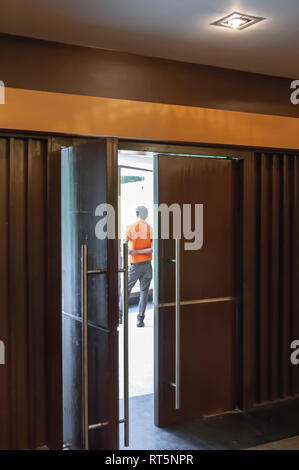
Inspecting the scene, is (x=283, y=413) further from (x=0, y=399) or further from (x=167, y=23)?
(x=167, y=23)

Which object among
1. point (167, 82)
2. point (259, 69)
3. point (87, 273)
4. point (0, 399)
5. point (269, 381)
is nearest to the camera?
point (87, 273)

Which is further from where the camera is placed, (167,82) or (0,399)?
(167,82)

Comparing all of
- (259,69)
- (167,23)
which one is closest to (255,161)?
(259,69)

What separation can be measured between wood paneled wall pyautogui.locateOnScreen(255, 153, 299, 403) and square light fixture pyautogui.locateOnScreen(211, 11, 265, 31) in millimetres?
1097

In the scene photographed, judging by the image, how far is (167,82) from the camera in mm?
3111

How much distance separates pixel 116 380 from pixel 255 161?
1831 mm

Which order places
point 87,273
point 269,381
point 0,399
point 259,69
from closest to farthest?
point 87,273, point 0,399, point 259,69, point 269,381

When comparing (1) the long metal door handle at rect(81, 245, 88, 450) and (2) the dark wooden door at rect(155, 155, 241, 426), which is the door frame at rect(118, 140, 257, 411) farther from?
(1) the long metal door handle at rect(81, 245, 88, 450)

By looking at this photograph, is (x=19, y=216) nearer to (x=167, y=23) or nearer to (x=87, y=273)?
(x=87, y=273)

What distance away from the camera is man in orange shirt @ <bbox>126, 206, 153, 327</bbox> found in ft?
18.7

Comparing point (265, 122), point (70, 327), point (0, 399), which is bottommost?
point (0, 399)

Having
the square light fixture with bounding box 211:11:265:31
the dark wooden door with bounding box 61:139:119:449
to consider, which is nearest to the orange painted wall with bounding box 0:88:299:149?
the dark wooden door with bounding box 61:139:119:449

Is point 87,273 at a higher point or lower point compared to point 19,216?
lower

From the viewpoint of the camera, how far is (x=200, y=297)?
134 inches
